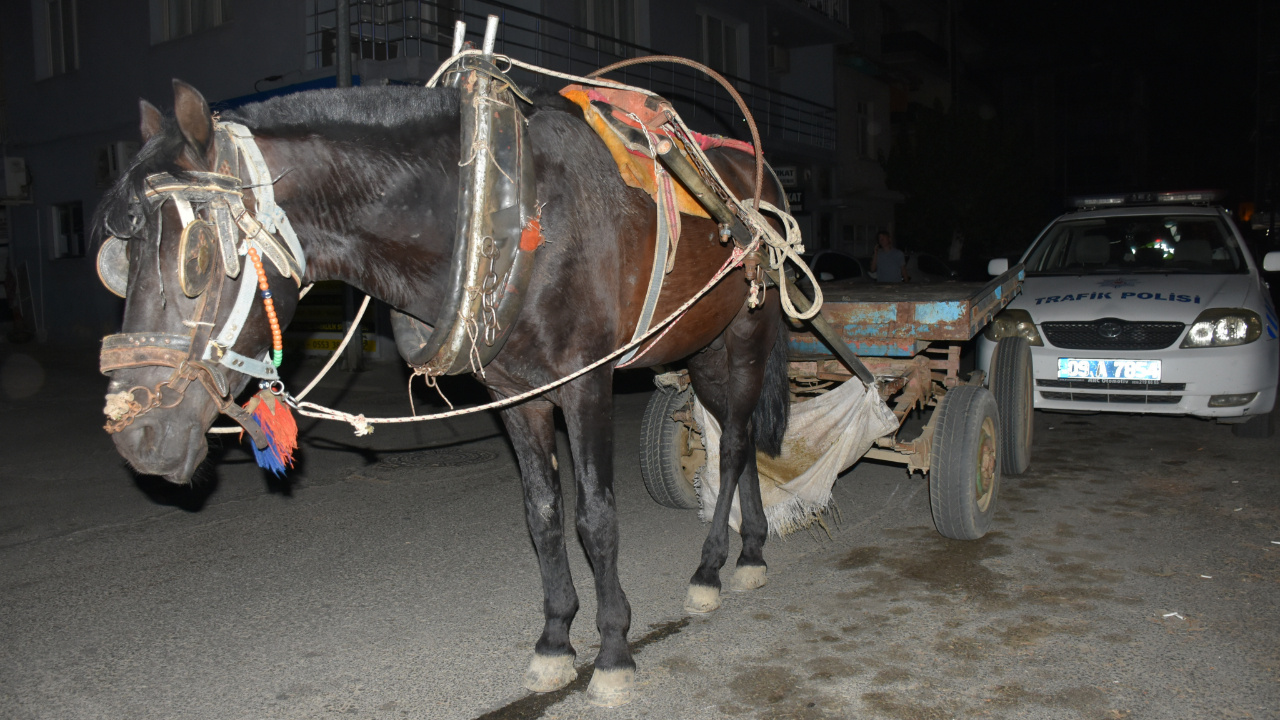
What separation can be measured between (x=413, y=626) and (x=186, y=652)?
0.85 metres

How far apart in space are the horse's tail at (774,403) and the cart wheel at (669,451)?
2.05ft

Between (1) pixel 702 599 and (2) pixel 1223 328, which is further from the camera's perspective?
(2) pixel 1223 328

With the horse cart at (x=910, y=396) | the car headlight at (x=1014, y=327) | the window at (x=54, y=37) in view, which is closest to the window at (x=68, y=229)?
the window at (x=54, y=37)

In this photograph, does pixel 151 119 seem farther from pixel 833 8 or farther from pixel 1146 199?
pixel 833 8

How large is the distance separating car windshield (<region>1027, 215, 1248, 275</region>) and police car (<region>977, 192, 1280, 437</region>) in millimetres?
23

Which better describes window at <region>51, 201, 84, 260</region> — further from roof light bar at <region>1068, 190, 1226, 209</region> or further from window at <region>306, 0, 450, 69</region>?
roof light bar at <region>1068, 190, 1226, 209</region>

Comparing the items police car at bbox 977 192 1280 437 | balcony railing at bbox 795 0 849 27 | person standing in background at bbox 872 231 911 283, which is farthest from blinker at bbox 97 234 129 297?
balcony railing at bbox 795 0 849 27

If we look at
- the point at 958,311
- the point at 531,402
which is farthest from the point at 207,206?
the point at 958,311

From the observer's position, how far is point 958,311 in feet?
14.3

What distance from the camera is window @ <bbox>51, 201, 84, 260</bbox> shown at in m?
16.9

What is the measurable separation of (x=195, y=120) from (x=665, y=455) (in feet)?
11.1

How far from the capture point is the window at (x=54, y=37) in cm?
1691

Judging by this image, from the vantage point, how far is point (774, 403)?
438 centimetres

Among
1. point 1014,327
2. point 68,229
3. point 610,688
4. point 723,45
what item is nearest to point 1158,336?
point 1014,327
